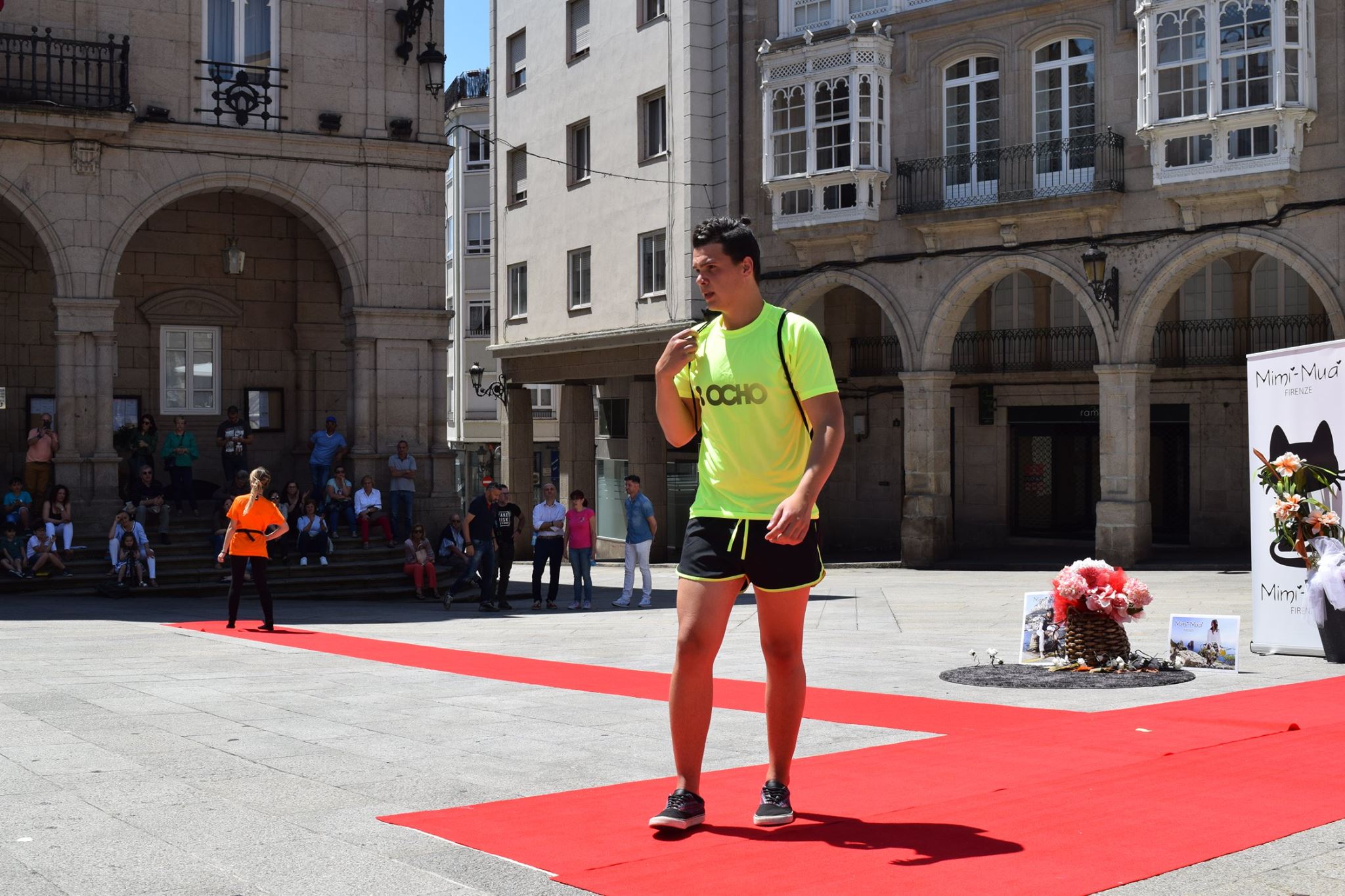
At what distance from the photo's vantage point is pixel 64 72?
2153 cm

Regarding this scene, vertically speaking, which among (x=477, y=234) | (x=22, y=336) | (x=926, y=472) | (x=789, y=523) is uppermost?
(x=477, y=234)

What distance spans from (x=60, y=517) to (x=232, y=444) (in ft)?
10.4

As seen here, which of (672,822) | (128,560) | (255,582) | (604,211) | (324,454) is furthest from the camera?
(604,211)

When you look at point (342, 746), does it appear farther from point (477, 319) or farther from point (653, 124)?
point (477, 319)

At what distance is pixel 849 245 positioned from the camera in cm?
2936

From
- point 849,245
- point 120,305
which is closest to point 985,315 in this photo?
point 849,245

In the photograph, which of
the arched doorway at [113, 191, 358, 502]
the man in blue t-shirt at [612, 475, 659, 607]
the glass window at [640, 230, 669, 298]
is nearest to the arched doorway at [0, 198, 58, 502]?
the arched doorway at [113, 191, 358, 502]

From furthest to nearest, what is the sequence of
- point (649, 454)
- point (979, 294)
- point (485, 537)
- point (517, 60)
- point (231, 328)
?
point (517, 60) → point (649, 454) → point (979, 294) → point (231, 328) → point (485, 537)

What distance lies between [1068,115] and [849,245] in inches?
192

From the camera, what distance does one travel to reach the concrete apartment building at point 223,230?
70.4 ft

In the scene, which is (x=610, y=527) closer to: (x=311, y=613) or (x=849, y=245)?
(x=849, y=245)

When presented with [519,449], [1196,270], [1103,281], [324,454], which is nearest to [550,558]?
[324,454]

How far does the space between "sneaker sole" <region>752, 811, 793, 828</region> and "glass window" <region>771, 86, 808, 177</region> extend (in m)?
24.9

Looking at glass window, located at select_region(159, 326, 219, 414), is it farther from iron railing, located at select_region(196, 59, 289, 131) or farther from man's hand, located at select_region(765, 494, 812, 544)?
man's hand, located at select_region(765, 494, 812, 544)
